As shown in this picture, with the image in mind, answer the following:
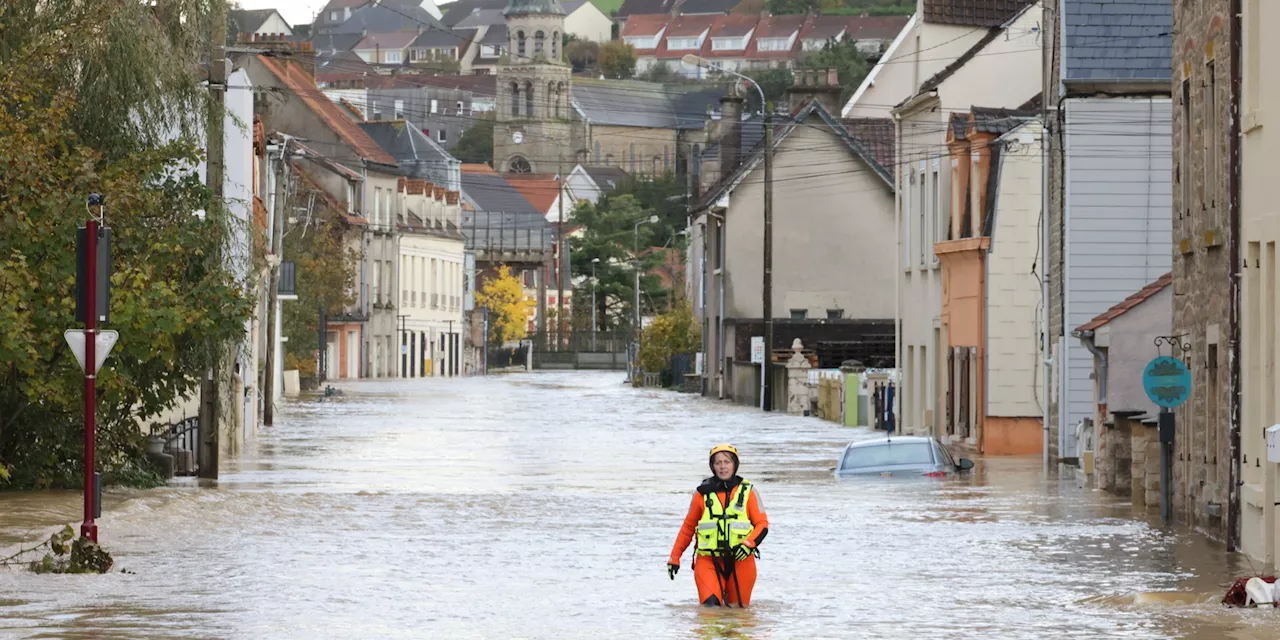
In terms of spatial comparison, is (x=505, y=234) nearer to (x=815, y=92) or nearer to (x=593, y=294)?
(x=593, y=294)

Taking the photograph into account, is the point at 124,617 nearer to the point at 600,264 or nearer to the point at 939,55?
the point at 939,55

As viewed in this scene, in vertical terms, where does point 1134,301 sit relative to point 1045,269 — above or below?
below

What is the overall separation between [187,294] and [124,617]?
1222cm

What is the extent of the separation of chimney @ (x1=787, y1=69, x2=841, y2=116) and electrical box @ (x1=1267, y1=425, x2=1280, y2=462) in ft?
176

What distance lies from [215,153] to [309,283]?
45.8 meters

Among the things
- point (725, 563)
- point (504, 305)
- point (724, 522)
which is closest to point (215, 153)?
point (725, 563)

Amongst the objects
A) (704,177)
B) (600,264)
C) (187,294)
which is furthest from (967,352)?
(600,264)

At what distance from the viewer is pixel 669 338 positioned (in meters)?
92.8

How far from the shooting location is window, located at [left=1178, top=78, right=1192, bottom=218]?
76.8 ft

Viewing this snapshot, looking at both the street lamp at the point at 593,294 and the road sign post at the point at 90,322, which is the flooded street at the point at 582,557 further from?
the street lamp at the point at 593,294

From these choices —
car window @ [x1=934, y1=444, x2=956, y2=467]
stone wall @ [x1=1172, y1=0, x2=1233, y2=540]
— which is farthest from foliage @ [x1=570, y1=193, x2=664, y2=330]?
stone wall @ [x1=1172, y1=0, x2=1233, y2=540]

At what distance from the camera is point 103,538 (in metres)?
22.2

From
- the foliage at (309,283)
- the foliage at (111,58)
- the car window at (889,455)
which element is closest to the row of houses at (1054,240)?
the car window at (889,455)

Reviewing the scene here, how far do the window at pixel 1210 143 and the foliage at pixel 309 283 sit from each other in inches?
1859
